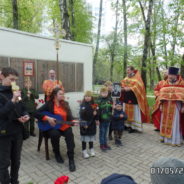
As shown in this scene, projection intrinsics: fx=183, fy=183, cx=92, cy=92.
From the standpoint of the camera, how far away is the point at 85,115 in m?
4.09

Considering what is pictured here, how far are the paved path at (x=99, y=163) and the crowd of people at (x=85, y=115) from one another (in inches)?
7.7

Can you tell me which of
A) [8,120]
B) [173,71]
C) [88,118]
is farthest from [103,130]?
[8,120]

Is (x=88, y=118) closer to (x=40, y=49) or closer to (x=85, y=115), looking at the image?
(x=85, y=115)

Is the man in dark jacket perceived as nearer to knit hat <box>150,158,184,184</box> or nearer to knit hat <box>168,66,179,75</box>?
knit hat <box>150,158,184,184</box>

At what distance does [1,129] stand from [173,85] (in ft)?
14.2

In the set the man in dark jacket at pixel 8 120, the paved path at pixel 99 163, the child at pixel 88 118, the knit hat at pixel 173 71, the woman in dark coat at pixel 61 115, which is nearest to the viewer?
the man in dark jacket at pixel 8 120

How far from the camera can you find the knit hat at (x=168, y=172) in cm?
105

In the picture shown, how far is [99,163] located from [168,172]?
116 inches

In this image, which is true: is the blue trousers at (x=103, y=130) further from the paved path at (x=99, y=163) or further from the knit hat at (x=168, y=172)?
the knit hat at (x=168, y=172)

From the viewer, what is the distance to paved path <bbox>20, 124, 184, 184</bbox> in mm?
3293

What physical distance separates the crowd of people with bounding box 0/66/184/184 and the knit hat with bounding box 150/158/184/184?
5.64 ft

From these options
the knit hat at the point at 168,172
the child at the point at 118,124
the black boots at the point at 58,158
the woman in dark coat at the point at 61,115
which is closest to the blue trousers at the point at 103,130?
the child at the point at 118,124

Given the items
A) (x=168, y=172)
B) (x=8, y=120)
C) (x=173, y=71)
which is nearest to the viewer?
(x=168, y=172)

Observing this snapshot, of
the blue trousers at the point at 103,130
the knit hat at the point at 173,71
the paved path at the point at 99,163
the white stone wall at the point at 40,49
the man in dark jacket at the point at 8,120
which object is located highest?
the white stone wall at the point at 40,49
